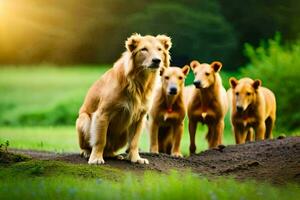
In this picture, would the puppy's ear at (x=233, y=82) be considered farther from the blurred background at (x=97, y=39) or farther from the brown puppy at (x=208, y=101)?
the blurred background at (x=97, y=39)

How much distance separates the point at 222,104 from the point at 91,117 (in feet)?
7.70

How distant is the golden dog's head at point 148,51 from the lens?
743 centimetres

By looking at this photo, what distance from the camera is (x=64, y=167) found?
7.05 meters

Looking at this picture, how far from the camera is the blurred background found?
16266mm

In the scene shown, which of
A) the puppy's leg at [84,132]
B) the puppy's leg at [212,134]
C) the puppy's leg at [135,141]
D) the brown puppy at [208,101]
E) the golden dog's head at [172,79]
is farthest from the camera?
the puppy's leg at [212,134]

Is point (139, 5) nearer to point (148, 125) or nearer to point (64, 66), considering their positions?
point (64, 66)

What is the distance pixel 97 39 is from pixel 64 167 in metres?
11.0

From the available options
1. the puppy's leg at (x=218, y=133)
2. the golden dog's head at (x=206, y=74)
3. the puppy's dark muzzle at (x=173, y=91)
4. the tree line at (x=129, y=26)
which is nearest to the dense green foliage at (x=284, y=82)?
the tree line at (x=129, y=26)

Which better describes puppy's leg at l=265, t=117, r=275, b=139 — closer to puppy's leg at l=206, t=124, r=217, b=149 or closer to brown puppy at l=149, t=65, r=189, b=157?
puppy's leg at l=206, t=124, r=217, b=149

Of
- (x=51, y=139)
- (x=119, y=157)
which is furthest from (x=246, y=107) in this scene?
(x=51, y=139)

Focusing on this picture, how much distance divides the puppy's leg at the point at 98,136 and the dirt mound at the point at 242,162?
13 cm

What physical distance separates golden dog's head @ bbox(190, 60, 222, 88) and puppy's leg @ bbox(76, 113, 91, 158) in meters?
1.89

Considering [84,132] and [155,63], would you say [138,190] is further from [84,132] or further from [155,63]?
[84,132]

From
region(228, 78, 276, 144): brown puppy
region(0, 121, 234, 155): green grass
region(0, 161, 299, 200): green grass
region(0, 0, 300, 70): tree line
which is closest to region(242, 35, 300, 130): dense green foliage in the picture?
region(0, 121, 234, 155): green grass
